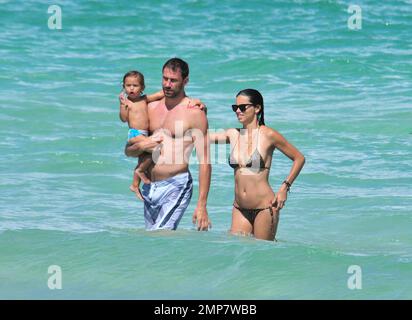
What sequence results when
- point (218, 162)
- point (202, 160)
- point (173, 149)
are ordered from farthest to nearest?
point (218, 162), point (173, 149), point (202, 160)

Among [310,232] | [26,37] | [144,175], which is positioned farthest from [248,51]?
[144,175]

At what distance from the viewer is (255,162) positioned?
823 centimetres

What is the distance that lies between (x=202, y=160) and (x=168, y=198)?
437 millimetres

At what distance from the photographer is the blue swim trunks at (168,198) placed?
26.8 ft

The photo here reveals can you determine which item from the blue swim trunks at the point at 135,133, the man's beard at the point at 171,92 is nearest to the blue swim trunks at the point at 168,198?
the blue swim trunks at the point at 135,133

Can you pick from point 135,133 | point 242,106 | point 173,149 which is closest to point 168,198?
point 173,149

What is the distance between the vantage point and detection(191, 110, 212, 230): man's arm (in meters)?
7.94

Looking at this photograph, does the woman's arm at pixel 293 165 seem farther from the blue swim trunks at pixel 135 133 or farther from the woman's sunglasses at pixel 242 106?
the blue swim trunks at pixel 135 133

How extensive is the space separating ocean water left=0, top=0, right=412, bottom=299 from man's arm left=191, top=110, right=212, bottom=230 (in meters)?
0.46

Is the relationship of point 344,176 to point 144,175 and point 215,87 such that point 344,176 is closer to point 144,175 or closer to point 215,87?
point 144,175

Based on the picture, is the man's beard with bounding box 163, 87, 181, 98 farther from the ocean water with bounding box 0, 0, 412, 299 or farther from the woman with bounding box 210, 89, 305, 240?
the ocean water with bounding box 0, 0, 412, 299

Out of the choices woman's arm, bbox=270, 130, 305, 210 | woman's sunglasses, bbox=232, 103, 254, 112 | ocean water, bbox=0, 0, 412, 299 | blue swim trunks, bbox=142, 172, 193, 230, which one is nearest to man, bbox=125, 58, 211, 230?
blue swim trunks, bbox=142, 172, 193, 230

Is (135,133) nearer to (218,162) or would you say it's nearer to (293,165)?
(293,165)

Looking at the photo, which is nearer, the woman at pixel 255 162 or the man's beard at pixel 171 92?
the man's beard at pixel 171 92
